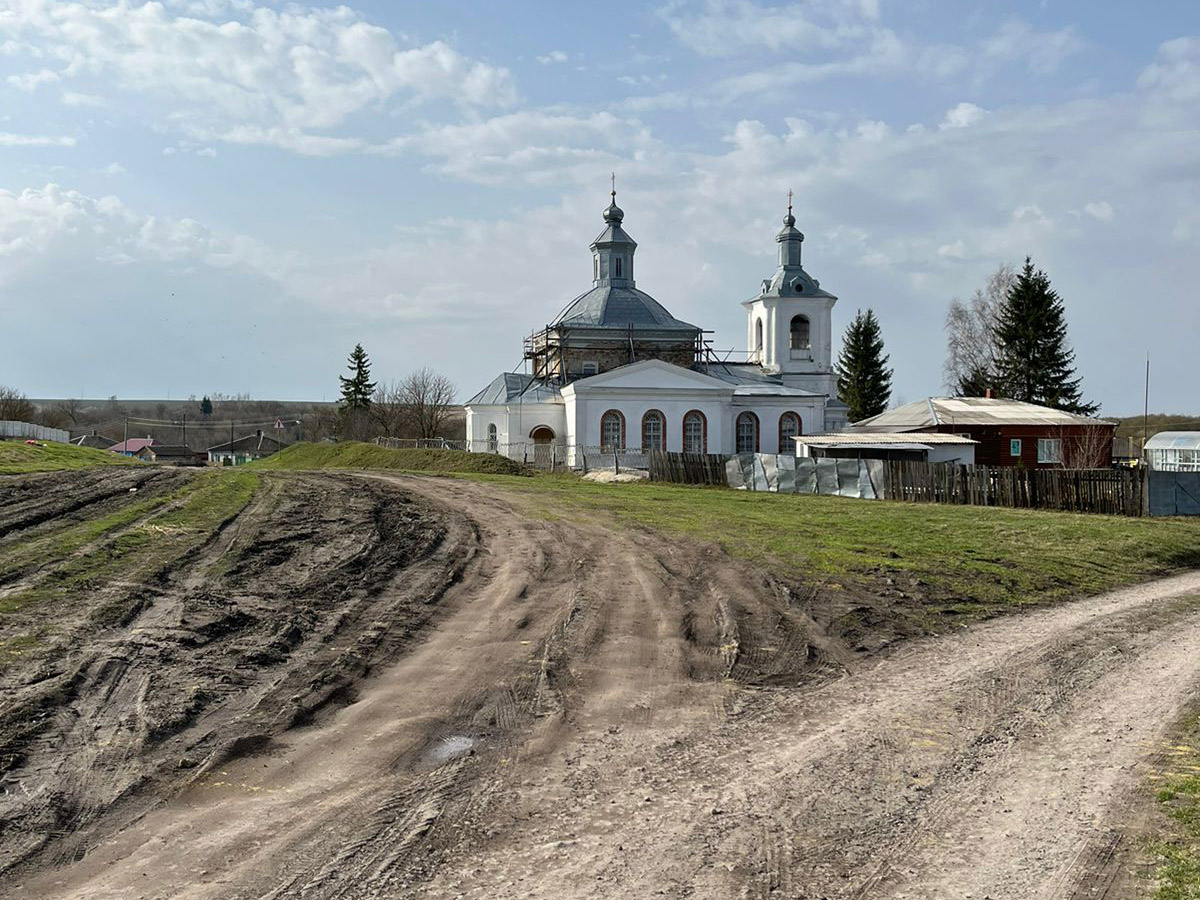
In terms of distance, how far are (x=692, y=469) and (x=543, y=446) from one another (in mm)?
11276

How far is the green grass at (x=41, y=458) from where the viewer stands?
29.2 metres

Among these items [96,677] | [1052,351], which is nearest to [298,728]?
[96,677]

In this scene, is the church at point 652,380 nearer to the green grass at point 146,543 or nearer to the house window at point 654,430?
the house window at point 654,430

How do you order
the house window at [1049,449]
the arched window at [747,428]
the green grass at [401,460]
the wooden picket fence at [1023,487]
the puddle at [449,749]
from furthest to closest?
the arched window at [747,428] → the house window at [1049,449] → the green grass at [401,460] → the wooden picket fence at [1023,487] → the puddle at [449,749]

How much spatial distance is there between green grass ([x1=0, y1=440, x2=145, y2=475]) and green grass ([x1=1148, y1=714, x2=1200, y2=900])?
2658 cm

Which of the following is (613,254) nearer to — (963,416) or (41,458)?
(963,416)

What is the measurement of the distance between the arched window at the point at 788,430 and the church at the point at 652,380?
49 mm

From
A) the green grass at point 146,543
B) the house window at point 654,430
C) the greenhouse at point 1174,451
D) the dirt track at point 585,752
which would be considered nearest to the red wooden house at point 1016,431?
the greenhouse at point 1174,451

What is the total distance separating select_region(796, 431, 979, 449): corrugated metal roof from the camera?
1582 inches

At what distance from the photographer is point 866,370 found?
71500 millimetres

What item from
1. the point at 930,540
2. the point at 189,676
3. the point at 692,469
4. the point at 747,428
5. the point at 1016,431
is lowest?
the point at 189,676

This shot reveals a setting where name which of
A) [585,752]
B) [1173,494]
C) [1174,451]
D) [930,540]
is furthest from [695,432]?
[585,752]

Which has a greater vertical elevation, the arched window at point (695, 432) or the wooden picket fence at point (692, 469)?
the arched window at point (695, 432)

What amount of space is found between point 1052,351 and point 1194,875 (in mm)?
57698
